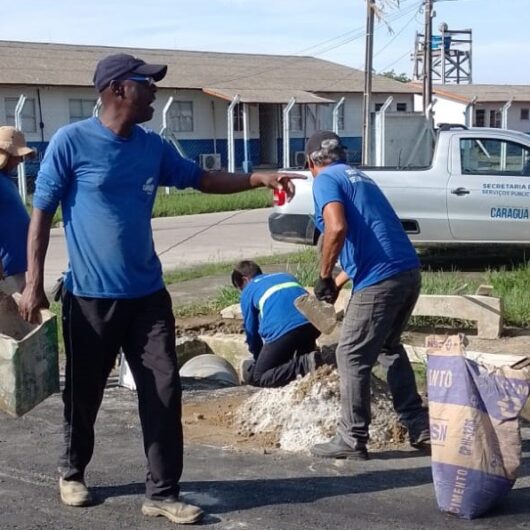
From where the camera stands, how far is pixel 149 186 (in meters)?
4.60

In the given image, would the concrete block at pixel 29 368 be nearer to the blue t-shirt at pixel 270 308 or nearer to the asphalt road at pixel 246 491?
the asphalt road at pixel 246 491

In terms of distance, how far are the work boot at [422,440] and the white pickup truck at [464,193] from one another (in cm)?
716

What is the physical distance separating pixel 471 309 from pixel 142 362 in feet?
14.6

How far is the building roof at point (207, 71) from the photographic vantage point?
33.5 m

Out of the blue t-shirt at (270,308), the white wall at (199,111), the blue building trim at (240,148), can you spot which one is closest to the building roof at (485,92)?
the white wall at (199,111)

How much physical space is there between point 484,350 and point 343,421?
113 inches

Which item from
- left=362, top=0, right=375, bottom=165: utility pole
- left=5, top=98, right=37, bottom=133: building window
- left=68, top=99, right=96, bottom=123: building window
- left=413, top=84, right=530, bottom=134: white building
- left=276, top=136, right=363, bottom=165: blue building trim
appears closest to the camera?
left=362, top=0, right=375, bottom=165: utility pole

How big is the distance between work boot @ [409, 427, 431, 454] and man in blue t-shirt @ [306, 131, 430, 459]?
0.32 metres

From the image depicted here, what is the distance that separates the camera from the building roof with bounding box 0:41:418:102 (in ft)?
110

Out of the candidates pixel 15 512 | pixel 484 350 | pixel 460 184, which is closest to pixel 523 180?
pixel 460 184

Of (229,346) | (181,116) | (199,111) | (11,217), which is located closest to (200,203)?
(181,116)

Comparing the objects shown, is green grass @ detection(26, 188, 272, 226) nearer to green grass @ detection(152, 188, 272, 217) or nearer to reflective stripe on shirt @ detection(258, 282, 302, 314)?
green grass @ detection(152, 188, 272, 217)

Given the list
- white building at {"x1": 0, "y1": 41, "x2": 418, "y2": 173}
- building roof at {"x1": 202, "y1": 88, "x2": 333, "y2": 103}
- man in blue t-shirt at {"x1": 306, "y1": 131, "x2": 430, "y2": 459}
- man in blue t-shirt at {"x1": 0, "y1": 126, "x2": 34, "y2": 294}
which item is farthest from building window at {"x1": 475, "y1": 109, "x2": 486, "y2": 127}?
man in blue t-shirt at {"x1": 306, "y1": 131, "x2": 430, "y2": 459}

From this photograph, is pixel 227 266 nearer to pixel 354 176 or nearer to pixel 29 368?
pixel 354 176
